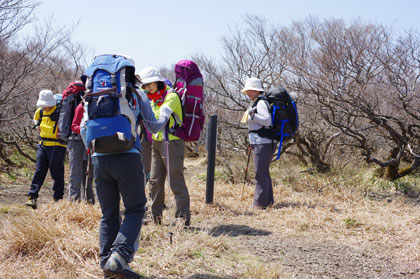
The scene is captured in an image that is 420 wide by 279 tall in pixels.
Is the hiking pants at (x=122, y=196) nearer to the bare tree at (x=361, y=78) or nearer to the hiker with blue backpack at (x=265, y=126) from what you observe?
the hiker with blue backpack at (x=265, y=126)

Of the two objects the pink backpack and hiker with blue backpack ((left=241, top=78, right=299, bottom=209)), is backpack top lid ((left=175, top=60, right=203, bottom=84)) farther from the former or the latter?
hiker with blue backpack ((left=241, top=78, right=299, bottom=209))

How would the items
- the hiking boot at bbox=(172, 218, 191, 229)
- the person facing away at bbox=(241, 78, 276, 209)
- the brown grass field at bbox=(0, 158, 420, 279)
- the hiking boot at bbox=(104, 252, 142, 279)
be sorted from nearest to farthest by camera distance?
the hiking boot at bbox=(104, 252, 142, 279), the brown grass field at bbox=(0, 158, 420, 279), the hiking boot at bbox=(172, 218, 191, 229), the person facing away at bbox=(241, 78, 276, 209)

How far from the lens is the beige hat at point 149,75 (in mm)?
4277

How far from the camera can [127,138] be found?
9.95 feet

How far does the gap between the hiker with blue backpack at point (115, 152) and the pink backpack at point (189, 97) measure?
63.1 inches

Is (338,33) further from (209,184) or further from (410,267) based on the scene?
(410,267)

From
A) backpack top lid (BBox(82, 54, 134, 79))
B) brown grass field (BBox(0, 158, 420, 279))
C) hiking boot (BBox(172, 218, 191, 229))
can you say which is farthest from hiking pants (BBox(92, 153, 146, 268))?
hiking boot (BBox(172, 218, 191, 229))

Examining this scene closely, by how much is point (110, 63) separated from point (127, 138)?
→ 57cm

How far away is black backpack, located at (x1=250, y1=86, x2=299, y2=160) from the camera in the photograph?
240 inches

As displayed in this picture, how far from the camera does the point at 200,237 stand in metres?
4.10

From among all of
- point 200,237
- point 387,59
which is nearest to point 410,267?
point 200,237

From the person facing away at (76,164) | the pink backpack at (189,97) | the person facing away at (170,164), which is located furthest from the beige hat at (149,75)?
the person facing away at (76,164)

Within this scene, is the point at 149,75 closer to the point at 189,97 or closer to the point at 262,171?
the point at 189,97

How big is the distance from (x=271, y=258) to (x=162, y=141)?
1.74m
